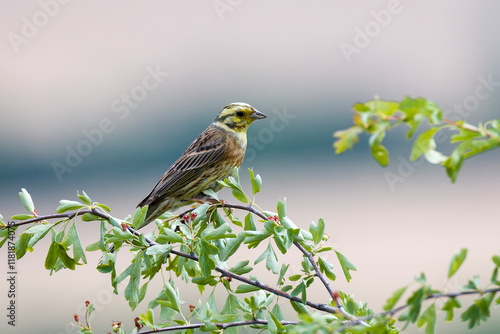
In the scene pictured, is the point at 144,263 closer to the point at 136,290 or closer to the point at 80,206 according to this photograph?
the point at 136,290

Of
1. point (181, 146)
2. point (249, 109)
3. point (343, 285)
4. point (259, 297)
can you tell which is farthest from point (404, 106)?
point (181, 146)

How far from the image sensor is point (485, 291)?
1424mm

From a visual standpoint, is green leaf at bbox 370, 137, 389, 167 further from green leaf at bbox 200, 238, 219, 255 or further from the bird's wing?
the bird's wing

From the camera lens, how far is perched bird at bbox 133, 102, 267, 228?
364cm

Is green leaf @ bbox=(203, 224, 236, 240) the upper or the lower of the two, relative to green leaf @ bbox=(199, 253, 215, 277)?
upper

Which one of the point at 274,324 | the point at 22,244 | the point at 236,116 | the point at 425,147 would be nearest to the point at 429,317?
the point at 425,147

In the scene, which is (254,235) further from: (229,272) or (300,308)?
(300,308)

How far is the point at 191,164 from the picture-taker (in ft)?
12.4

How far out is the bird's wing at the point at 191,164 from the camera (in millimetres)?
3625

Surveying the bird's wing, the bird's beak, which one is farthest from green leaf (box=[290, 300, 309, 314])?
the bird's beak

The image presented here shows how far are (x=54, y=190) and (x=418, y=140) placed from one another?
12.3 metres

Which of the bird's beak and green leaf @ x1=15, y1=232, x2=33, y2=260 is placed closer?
green leaf @ x1=15, y1=232, x2=33, y2=260

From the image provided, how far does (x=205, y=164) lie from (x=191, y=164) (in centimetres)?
8

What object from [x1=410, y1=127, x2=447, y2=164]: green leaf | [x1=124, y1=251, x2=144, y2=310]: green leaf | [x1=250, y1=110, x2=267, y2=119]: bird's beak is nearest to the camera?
[x1=410, y1=127, x2=447, y2=164]: green leaf
